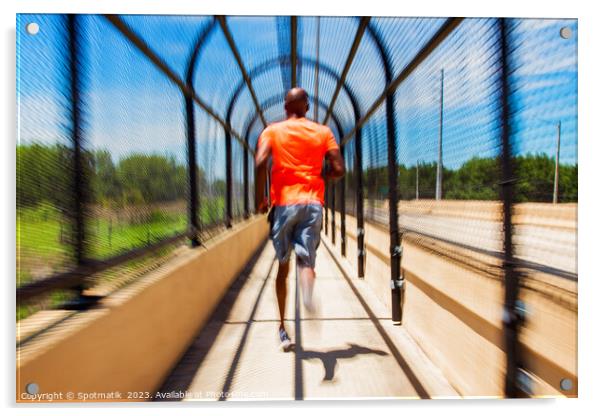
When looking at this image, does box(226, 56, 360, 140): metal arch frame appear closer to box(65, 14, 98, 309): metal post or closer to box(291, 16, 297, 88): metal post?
box(291, 16, 297, 88): metal post

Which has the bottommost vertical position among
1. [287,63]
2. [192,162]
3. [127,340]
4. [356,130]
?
[127,340]

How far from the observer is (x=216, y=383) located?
3004 mm

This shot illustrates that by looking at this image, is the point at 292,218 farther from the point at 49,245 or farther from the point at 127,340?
the point at 49,245

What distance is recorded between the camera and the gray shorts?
3.26 m

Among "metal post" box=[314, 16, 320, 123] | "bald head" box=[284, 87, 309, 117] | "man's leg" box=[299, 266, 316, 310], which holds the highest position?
"metal post" box=[314, 16, 320, 123]

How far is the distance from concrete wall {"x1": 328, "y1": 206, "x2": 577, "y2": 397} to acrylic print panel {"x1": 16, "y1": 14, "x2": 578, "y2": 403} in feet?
0.04

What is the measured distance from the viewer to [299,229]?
3.31 m

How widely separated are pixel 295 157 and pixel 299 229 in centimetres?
43

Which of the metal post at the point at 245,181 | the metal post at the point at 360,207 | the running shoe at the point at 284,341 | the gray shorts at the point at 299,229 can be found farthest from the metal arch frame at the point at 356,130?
the running shoe at the point at 284,341

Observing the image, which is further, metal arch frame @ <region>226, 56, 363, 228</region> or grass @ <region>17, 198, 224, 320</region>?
metal arch frame @ <region>226, 56, 363, 228</region>

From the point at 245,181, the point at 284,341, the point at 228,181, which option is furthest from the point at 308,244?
the point at 245,181

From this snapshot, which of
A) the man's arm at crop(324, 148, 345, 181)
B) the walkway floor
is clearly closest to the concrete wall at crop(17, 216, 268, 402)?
the walkway floor

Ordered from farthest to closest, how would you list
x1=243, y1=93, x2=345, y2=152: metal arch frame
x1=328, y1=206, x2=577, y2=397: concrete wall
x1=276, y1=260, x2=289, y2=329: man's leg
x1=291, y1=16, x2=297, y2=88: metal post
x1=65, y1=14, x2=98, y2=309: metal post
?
x1=243, y1=93, x2=345, y2=152: metal arch frame, x1=276, y1=260, x2=289, y2=329: man's leg, x1=291, y1=16, x2=297, y2=88: metal post, x1=65, y1=14, x2=98, y2=309: metal post, x1=328, y1=206, x2=577, y2=397: concrete wall

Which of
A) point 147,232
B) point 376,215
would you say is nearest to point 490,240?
point 147,232
